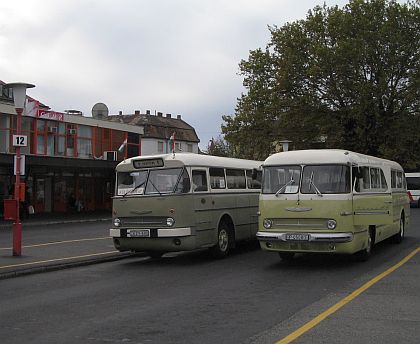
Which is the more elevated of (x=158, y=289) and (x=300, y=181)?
(x=300, y=181)

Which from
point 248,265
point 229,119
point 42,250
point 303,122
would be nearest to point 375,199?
point 248,265

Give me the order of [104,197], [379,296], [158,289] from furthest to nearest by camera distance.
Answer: [104,197] → [158,289] → [379,296]

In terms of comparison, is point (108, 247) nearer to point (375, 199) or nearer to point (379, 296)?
point (375, 199)

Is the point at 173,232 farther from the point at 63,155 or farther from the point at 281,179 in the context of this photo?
the point at 63,155

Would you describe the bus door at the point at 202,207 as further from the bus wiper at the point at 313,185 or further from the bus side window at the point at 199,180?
the bus wiper at the point at 313,185

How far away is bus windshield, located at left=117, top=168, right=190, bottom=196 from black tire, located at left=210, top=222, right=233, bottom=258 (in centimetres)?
179

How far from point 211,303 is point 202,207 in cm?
521

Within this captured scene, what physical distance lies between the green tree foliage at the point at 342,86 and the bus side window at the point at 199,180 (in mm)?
28744

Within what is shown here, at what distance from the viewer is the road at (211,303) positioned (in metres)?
6.70

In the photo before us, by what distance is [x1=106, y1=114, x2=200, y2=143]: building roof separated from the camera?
8844cm

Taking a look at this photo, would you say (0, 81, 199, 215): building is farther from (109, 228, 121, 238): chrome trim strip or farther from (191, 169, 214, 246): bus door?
(191, 169, 214, 246): bus door

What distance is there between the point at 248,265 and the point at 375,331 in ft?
20.8

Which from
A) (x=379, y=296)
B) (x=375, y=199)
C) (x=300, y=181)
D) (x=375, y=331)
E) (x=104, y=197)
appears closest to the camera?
(x=375, y=331)

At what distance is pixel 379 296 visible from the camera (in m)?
8.92
